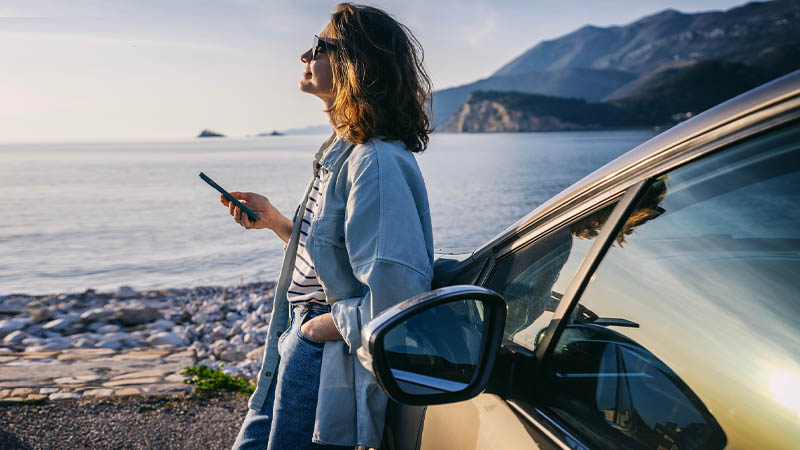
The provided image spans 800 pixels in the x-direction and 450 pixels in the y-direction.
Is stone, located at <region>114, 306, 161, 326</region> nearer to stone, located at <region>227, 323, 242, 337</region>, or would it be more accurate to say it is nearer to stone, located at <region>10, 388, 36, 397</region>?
stone, located at <region>227, 323, 242, 337</region>

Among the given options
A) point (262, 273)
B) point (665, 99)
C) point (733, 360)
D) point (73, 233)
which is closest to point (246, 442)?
point (733, 360)

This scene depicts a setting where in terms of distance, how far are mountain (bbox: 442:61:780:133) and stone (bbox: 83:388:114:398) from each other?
66.0 metres

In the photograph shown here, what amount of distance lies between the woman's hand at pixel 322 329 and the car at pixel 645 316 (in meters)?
0.41

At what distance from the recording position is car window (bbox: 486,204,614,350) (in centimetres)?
129

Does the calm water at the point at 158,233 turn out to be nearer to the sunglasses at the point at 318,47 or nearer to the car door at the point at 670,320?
the sunglasses at the point at 318,47

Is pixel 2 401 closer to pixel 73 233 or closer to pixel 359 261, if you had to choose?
pixel 359 261

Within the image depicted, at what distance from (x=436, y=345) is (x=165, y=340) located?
684cm

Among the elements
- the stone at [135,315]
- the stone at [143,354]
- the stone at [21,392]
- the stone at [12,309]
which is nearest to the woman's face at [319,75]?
the stone at [21,392]

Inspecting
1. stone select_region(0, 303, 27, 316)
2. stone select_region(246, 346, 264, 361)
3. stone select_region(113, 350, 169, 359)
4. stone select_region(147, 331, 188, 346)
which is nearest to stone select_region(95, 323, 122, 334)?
stone select_region(147, 331, 188, 346)

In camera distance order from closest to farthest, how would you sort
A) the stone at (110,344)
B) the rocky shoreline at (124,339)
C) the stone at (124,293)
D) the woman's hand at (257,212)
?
the woman's hand at (257,212), the rocky shoreline at (124,339), the stone at (110,344), the stone at (124,293)

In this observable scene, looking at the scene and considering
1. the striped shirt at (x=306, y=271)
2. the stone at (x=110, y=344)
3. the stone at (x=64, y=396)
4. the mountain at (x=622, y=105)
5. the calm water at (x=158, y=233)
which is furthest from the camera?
the mountain at (x=622, y=105)

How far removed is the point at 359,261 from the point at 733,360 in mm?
934

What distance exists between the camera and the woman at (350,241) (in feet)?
5.22

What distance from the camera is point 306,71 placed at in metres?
2.15
